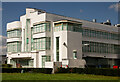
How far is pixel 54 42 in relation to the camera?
46.6 m

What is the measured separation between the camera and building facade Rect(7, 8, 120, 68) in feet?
148

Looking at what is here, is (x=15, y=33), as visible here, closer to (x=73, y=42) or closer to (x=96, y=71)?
(x=73, y=42)

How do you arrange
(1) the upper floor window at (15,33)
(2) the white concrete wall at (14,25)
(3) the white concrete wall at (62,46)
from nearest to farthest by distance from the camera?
(3) the white concrete wall at (62,46) → (1) the upper floor window at (15,33) → (2) the white concrete wall at (14,25)

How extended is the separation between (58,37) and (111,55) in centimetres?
2135

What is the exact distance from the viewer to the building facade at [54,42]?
45.0 m

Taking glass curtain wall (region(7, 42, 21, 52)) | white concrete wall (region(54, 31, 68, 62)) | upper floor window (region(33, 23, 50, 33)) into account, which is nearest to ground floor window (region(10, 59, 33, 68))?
glass curtain wall (region(7, 42, 21, 52))

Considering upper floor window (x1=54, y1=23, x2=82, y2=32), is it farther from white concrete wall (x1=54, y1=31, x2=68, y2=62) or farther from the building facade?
white concrete wall (x1=54, y1=31, x2=68, y2=62)

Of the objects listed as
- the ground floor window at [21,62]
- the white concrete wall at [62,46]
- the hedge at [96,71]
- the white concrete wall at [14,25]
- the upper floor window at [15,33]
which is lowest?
the hedge at [96,71]

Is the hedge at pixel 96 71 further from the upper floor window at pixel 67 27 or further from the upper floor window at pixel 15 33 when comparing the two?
the upper floor window at pixel 15 33


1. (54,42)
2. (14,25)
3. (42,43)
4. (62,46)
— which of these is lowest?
(62,46)

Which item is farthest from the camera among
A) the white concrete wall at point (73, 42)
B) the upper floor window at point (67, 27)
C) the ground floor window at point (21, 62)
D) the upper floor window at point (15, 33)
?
the upper floor window at point (15, 33)

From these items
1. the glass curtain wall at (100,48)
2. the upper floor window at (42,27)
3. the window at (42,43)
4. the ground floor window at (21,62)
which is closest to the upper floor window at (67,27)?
the upper floor window at (42,27)

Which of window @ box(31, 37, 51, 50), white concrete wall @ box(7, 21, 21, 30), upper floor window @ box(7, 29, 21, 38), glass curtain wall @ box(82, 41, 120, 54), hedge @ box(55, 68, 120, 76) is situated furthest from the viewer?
glass curtain wall @ box(82, 41, 120, 54)

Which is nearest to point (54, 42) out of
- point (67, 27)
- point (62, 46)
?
point (62, 46)
